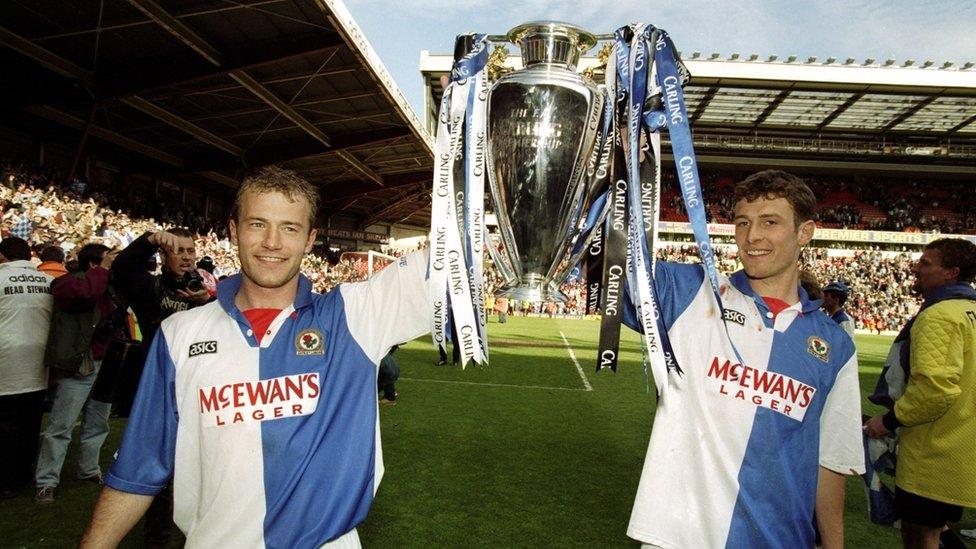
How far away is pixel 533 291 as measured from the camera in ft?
5.25

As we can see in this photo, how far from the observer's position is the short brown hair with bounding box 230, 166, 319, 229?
1.71 m

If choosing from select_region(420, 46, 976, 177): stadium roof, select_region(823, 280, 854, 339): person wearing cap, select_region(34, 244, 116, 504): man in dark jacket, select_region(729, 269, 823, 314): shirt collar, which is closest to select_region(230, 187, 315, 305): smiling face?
select_region(729, 269, 823, 314): shirt collar

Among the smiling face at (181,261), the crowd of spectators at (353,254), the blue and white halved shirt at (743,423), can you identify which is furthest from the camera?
the crowd of spectators at (353,254)

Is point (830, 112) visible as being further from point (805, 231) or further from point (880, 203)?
point (805, 231)

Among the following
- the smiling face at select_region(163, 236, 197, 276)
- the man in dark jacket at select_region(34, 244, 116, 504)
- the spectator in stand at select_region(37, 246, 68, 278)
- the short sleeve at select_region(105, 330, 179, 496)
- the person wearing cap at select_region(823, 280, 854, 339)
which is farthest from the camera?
the spectator in stand at select_region(37, 246, 68, 278)

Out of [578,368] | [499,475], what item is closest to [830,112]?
[578,368]

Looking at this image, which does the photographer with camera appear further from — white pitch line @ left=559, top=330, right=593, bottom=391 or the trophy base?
white pitch line @ left=559, top=330, right=593, bottom=391

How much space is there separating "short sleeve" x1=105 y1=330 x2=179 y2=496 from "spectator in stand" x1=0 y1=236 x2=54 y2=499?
145 inches

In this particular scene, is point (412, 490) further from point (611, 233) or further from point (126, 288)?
point (611, 233)

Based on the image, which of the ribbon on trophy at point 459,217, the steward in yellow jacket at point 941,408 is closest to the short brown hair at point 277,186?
the ribbon on trophy at point 459,217

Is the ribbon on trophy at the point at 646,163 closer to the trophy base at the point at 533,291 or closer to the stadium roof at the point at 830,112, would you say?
the trophy base at the point at 533,291

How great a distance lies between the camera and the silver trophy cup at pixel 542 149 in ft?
5.37

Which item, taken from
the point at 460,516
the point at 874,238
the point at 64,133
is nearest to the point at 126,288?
the point at 460,516

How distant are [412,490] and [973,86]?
3455cm
